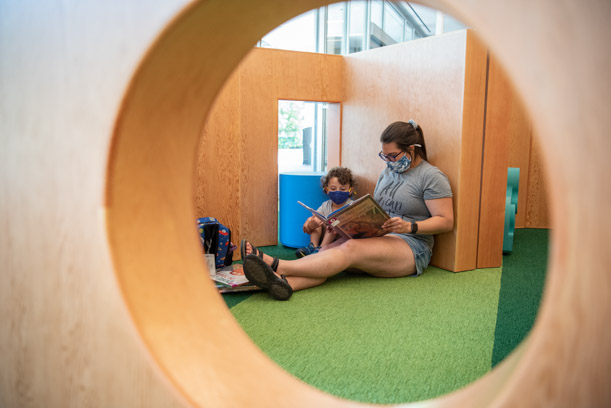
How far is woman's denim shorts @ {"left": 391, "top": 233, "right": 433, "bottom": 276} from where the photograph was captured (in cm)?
335

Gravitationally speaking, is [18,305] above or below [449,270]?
above

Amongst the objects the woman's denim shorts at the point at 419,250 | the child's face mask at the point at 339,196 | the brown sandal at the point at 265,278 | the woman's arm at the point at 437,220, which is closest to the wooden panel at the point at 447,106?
the woman's arm at the point at 437,220

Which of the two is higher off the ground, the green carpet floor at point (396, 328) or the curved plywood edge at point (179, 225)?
the curved plywood edge at point (179, 225)

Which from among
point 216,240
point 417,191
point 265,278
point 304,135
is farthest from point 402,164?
point 304,135

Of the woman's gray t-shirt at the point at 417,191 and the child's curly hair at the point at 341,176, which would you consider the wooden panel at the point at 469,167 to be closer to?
the woman's gray t-shirt at the point at 417,191

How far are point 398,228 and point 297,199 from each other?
47.8 inches

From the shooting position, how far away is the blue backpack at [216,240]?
3.30m

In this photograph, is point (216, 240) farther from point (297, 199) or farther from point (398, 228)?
point (398, 228)

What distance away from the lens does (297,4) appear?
39.3 inches

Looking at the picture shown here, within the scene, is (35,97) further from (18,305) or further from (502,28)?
(502,28)

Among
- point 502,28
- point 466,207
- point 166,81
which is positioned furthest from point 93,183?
point 466,207

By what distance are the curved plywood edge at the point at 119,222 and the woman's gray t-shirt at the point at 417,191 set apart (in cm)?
250

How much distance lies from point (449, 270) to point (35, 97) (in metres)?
3.10

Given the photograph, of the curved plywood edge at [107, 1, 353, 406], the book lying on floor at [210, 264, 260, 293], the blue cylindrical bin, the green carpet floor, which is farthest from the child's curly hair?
the curved plywood edge at [107, 1, 353, 406]
